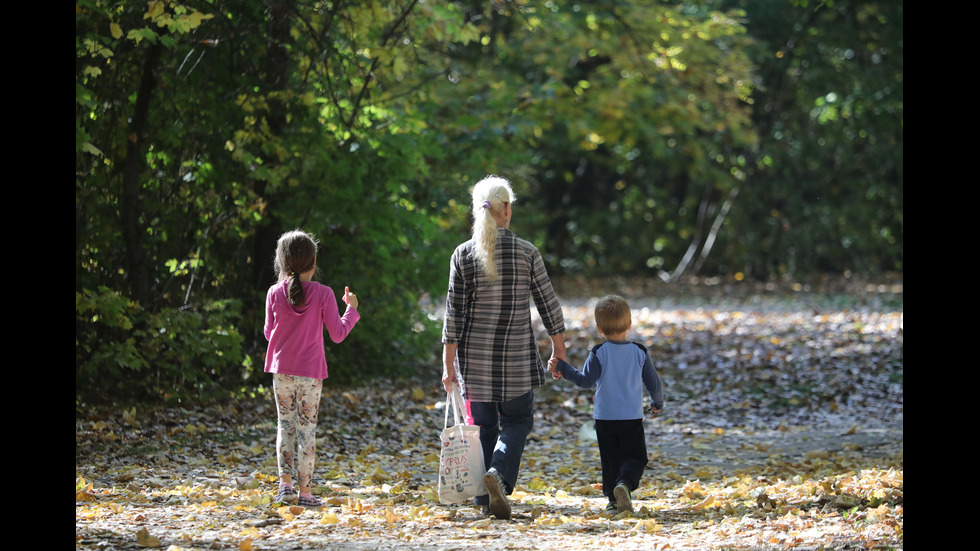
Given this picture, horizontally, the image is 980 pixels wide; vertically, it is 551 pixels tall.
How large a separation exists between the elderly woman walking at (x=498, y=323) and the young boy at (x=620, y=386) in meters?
0.23

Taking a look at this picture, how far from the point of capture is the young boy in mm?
5352

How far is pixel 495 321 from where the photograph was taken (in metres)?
5.28

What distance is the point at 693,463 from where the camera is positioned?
778 cm

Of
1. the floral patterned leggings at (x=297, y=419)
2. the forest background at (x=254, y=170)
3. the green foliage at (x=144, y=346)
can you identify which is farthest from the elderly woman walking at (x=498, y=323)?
the green foliage at (x=144, y=346)

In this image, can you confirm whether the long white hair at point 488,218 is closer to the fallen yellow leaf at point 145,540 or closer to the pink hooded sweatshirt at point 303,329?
the pink hooded sweatshirt at point 303,329

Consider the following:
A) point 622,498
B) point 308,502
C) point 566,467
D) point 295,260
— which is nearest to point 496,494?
point 622,498

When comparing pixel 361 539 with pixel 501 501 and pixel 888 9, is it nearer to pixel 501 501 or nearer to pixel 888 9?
pixel 501 501

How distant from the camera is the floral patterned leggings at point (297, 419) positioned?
5457 millimetres

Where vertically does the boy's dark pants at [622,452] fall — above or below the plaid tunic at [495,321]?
below

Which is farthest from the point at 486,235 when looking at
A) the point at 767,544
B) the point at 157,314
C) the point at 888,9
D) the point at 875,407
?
the point at 888,9

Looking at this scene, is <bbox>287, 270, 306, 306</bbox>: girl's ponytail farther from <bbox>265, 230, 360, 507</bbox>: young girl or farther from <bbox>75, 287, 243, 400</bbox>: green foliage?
<bbox>75, 287, 243, 400</bbox>: green foliage

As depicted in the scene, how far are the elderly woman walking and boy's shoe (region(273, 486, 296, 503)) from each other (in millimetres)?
1077

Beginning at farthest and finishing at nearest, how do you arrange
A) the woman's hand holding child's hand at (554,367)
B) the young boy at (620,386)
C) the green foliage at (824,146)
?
the green foliage at (824,146), the young boy at (620,386), the woman's hand holding child's hand at (554,367)

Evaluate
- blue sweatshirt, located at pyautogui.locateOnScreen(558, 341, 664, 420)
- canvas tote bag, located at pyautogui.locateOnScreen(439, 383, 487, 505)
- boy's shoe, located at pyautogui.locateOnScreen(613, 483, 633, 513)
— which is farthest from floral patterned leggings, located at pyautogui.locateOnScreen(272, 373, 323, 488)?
boy's shoe, located at pyautogui.locateOnScreen(613, 483, 633, 513)
